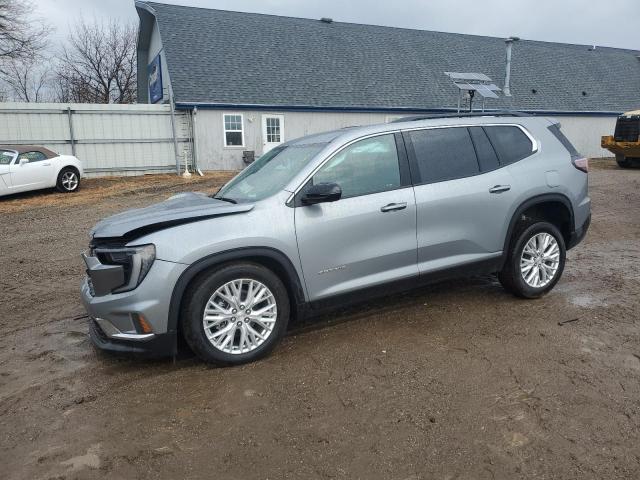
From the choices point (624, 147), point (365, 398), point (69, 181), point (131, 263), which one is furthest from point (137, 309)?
point (624, 147)

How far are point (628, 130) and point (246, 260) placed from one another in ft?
66.5

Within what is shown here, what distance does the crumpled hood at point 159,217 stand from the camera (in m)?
3.63

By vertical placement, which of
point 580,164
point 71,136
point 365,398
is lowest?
point 365,398

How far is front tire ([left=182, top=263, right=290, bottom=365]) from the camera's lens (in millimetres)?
3641

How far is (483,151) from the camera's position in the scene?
4.80 m

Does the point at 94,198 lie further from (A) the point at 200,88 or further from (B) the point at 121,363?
(B) the point at 121,363

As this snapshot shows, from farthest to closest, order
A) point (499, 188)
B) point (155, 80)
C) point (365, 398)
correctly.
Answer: point (155, 80), point (499, 188), point (365, 398)

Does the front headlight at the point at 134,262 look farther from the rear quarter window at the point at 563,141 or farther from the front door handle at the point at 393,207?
the rear quarter window at the point at 563,141

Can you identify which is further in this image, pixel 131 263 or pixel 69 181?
pixel 69 181

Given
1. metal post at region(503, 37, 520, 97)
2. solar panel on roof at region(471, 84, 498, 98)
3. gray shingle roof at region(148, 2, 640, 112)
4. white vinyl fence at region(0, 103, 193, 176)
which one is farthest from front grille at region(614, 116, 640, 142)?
white vinyl fence at region(0, 103, 193, 176)

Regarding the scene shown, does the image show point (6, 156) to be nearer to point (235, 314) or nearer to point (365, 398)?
point (235, 314)

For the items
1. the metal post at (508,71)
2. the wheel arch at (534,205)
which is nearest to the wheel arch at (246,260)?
the wheel arch at (534,205)

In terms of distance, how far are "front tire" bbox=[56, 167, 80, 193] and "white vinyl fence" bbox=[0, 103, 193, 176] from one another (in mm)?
4041

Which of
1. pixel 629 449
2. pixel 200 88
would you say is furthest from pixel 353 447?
pixel 200 88
